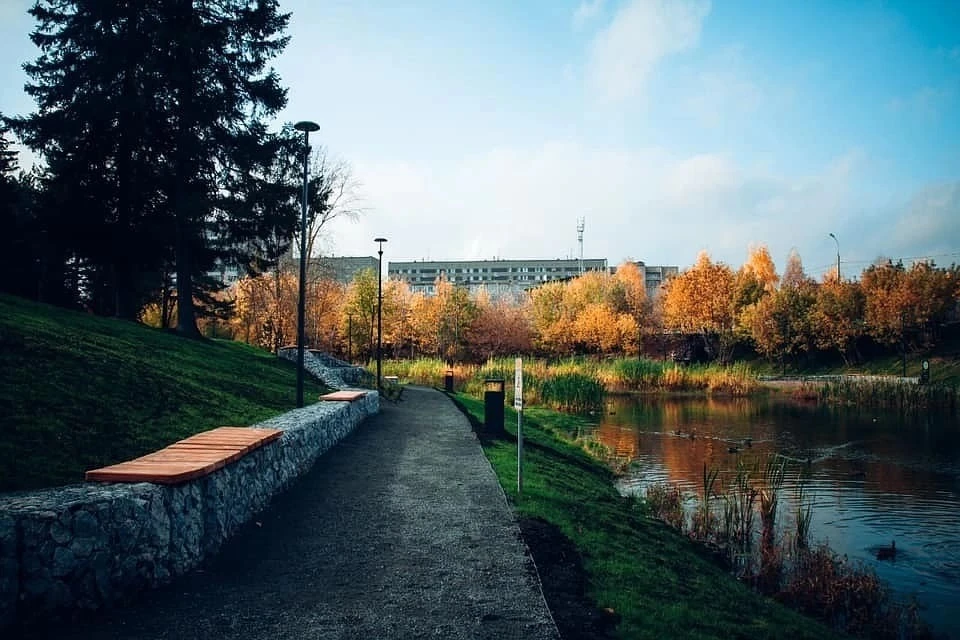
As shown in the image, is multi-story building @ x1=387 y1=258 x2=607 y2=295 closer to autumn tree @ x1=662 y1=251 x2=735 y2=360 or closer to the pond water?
autumn tree @ x1=662 y1=251 x2=735 y2=360

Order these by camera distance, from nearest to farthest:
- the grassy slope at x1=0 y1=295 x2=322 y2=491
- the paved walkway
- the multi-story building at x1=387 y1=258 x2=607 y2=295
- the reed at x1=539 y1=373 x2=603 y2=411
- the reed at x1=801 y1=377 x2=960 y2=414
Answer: the paved walkway, the grassy slope at x1=0 y1=295 x2=322 y2=491, the reed at x1=801 y1=377 x2=960 y2=414, the reed at x1=539 y1=373 x2=603 y2=411, the multi-story building at x1=387 y1=258 x2=607 y2=295

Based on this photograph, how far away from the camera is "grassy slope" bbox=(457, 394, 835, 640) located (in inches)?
196

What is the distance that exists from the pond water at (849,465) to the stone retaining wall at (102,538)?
7620 mm

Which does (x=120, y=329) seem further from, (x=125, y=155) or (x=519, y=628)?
(x=519, y=628)

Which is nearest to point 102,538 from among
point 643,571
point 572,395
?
point 643,571

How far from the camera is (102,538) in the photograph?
14.3ft

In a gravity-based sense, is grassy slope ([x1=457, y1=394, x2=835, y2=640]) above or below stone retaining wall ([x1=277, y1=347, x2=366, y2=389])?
below

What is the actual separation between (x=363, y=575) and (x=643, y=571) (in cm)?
285

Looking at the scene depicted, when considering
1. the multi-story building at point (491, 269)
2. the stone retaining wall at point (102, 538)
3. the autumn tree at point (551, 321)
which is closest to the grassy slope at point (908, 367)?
the autumn tree at point (551, 321)

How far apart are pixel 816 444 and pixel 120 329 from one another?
60.7 ft

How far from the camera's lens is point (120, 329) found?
14859 millimetres

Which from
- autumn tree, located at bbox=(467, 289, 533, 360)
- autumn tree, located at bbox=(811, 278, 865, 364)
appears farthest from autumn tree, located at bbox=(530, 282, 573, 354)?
autumn tree, located at bbox=(811, 278, 865, 364)

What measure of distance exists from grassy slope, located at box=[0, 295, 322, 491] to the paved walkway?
187 cm

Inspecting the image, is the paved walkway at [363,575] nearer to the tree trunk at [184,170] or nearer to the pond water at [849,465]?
the pond water at [849,465]
